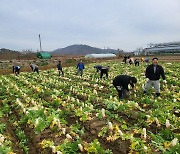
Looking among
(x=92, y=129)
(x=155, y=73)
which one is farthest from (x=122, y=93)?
(x=92, y=129)

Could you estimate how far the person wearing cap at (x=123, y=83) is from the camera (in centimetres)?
1002

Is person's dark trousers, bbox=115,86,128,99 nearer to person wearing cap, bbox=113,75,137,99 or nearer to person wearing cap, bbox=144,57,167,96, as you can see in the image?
person wearing cap, bbox=113,75,137,99

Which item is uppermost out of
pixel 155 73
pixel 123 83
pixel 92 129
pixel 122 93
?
pixel 155 73

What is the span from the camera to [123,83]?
33.3ft

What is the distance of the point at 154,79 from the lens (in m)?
10.9

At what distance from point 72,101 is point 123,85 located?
7.14 ft

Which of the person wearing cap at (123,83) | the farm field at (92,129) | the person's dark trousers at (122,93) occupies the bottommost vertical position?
the farm field at (92,129)

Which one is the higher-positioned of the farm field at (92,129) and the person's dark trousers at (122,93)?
the person's dark trousers at (122,93)

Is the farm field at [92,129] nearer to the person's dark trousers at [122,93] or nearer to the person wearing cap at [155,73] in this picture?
the person's dark trousers at [122,93]

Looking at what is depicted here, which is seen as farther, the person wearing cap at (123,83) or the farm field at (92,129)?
the person wearing cap at (123,83)

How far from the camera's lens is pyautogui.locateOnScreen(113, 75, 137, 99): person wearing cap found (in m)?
10.0

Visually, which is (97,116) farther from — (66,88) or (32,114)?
(66,88)

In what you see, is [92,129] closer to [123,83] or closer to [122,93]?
[123,83]

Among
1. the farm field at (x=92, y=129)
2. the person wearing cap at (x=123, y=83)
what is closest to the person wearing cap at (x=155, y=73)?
the farm field at (x=92, y=129)
